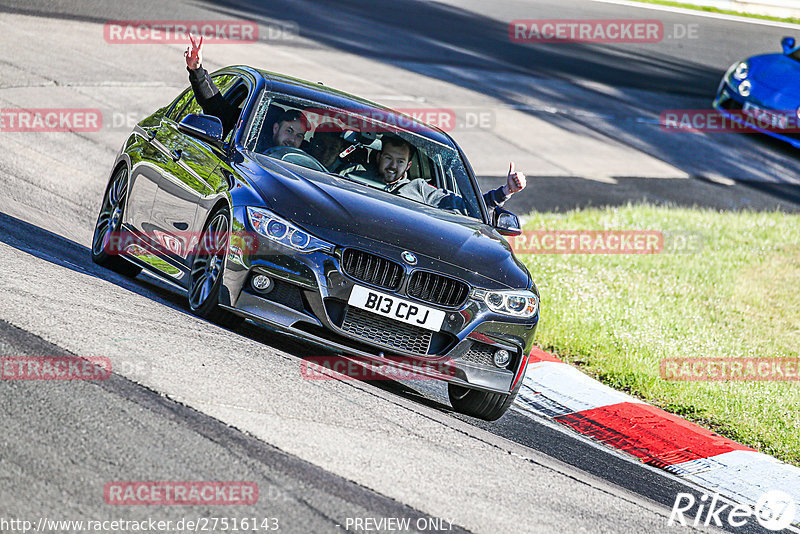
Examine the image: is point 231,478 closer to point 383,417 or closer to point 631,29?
point 383,417

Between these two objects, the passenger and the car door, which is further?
the passenger

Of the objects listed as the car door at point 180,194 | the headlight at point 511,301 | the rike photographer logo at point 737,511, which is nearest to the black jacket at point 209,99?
the car door at point 180,194

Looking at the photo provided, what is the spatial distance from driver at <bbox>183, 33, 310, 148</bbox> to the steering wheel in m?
0.08

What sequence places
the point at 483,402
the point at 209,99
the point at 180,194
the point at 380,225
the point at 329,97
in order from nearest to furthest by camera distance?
the point at 380,225
the point at 483,402
the point at 180,194
the point at 329,97
the point at 209,99

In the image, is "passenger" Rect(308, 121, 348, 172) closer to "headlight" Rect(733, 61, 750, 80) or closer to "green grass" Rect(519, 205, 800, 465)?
"green grass" Rect(519, 205, 800, 465)

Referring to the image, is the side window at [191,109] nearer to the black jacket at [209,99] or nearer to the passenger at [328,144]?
the black jacket at [209,99]

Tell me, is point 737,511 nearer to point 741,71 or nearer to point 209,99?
point 209,99

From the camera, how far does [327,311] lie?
6.03 meters

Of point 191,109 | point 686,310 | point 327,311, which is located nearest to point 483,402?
point 327,311

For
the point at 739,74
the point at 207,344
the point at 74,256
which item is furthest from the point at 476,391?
the point at 739,74

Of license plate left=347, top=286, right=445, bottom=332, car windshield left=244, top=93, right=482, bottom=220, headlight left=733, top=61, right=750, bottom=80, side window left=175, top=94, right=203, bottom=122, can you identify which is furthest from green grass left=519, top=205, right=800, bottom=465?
headlight left=733, top=61, right=750, bottom=80

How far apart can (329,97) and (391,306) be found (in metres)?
2.22

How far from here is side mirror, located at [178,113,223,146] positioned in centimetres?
696

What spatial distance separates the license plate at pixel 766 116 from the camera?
18.0 m
